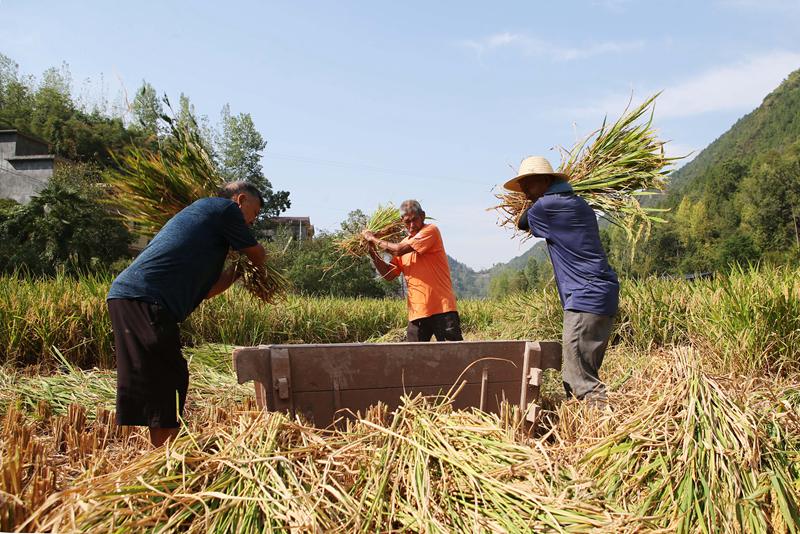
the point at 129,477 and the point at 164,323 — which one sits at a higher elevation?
the point at 164,323

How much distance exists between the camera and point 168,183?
380 cm

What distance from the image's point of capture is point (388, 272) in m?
4.66

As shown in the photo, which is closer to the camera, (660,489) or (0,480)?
(0,480)

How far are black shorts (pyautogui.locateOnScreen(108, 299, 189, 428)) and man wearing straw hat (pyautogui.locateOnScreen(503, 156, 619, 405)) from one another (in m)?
1.88

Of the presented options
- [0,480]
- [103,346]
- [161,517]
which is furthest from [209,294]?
[103,346]

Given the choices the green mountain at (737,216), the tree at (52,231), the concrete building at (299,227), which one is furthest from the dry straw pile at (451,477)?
the green mountain at (737,216)

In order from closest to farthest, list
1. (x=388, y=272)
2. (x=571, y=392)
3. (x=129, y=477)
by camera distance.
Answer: (x=129, y=477), (x=571, y=392), (x=388, y=272)

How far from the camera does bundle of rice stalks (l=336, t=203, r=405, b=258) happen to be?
5.18m

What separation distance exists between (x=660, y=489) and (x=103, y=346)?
492cm

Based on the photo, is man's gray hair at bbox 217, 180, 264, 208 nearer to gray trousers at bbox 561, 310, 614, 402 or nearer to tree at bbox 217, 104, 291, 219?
gray trousers at bbox 561, 310, 614, 402

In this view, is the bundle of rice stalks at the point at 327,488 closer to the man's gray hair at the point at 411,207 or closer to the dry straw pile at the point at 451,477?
the dry straw pile at the point at 451,477

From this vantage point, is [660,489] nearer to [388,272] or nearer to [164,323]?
[164,323]

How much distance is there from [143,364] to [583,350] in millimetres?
2067

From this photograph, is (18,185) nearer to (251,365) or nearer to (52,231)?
(52,231)
